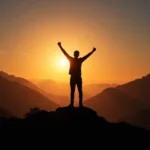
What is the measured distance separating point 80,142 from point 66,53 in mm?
6075

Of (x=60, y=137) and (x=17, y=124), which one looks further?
(x=17, y=124)

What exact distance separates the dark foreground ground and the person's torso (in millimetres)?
2558

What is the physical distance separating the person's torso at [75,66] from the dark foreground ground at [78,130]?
8.39 ft

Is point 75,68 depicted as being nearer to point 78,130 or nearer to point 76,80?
point 76,80

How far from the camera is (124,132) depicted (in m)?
24.0

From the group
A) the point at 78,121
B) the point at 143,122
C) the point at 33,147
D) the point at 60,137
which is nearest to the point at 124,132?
the point at 78,121

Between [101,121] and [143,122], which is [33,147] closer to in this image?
[101,121]

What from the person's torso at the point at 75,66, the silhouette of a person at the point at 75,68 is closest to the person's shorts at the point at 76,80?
the silhouette of a person at the point at 75,68

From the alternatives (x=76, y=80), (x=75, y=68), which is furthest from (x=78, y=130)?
(x=75, y=68)

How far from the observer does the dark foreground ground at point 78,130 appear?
21516 millimetres

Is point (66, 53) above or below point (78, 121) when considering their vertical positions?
above

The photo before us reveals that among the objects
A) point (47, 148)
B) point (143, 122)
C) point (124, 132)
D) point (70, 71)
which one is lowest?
point (47, 148)

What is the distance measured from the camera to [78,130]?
22000 mm

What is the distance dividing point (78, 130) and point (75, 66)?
14.3 ft
